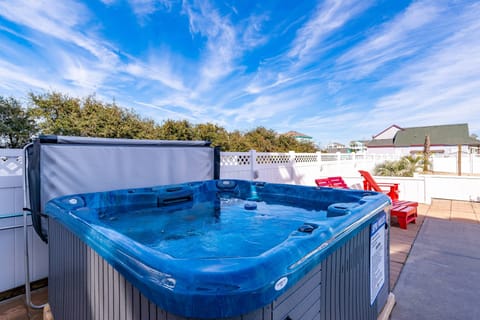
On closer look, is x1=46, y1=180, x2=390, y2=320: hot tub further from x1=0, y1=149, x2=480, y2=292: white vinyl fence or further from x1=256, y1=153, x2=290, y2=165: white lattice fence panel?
x1=256, y1=153, x2=290, y2=165: white lattice fence panel

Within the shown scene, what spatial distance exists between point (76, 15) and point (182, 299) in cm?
677

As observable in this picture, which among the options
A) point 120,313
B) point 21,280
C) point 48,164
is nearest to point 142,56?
point 48,164

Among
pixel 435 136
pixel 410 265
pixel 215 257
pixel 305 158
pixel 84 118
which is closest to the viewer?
pixel 215 257

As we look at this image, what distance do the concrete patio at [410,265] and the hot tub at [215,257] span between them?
39 centimetres

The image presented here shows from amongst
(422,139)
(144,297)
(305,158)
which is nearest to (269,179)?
(305,158)

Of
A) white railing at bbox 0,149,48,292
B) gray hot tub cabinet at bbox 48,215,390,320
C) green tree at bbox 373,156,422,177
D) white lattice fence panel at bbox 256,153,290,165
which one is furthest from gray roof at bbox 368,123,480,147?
white railing at bbox 0,149,48,292

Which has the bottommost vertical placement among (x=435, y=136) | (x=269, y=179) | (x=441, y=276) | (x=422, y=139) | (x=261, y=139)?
(x=441, y=276)

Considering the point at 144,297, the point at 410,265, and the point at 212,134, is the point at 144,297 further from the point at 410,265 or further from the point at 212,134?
the point at 212,134

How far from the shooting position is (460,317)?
1902 mm

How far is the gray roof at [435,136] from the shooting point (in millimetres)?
24873

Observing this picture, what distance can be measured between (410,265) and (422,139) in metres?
30.3

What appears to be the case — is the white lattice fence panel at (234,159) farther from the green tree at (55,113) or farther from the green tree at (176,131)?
the green tree at (55,113)

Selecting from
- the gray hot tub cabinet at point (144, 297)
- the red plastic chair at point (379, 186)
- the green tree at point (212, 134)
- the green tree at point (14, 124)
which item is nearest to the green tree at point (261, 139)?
the green tree at point (212, 134)

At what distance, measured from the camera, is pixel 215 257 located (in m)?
0.97
